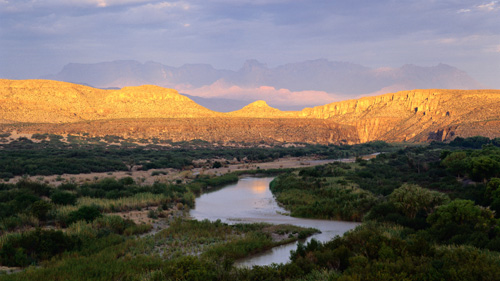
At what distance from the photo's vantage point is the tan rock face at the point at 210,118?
4006 inches

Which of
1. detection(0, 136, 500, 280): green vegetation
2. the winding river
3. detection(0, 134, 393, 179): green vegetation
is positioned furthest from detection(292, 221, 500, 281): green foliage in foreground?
detection(0, 134, 393, 179): green vegetation

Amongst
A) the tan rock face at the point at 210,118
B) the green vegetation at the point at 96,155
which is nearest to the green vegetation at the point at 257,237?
the green vegetation at the point at 96,155

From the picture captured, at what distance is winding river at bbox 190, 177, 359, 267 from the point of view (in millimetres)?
17516

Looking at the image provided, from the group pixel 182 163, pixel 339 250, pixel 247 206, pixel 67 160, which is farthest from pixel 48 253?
pixel 182 163

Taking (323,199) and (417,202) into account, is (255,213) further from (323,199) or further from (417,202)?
(417,202)

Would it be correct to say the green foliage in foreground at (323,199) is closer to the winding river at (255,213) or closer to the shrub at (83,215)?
the winding river at (255,213)

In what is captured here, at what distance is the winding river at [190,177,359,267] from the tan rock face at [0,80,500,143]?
213 ft

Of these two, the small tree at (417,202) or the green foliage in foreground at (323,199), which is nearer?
the small tree at (417,202)

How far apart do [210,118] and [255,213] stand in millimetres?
89744

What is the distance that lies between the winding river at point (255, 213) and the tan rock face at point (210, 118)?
65.0m

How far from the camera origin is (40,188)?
86.5 ft

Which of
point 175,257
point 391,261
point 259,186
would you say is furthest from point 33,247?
point 259,186

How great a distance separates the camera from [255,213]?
2752 cm

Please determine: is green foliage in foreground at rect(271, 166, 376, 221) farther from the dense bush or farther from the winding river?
the dense bush
